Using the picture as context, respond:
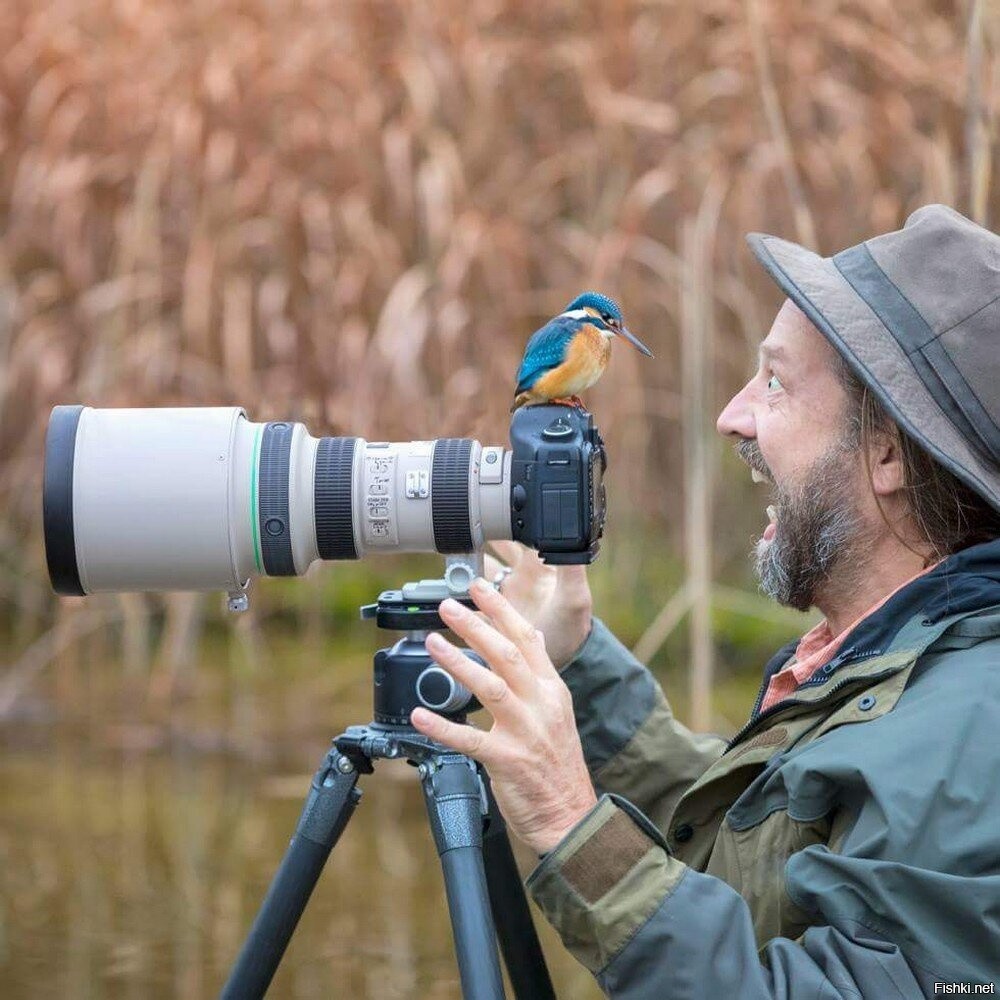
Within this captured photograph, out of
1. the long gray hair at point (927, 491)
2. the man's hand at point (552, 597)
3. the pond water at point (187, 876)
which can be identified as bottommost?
the pond water at point (187, 876)

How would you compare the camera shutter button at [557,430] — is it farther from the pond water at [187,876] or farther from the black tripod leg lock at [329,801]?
the pond water at [187,876]

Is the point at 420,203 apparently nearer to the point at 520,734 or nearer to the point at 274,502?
the point at 274,502

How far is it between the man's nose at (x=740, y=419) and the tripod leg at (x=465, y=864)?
439 millimetres

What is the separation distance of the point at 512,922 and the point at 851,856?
54 centimetres

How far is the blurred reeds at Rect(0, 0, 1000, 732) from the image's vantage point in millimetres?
3803

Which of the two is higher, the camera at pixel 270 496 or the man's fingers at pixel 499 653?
the camera at pixel 270 496

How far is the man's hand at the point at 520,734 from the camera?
1416 millimetres

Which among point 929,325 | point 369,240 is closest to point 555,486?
point 929,325

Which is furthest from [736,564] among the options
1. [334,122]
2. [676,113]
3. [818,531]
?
[818,531]

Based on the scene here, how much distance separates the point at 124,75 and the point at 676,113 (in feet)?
4.50

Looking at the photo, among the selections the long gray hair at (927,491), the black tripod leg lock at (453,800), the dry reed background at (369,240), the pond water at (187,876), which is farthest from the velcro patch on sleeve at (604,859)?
the dry reed background at (369,240)

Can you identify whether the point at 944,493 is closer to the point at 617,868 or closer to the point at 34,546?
the point at 617,868

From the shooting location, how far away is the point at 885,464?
66.3 inches

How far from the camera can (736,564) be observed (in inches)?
155
